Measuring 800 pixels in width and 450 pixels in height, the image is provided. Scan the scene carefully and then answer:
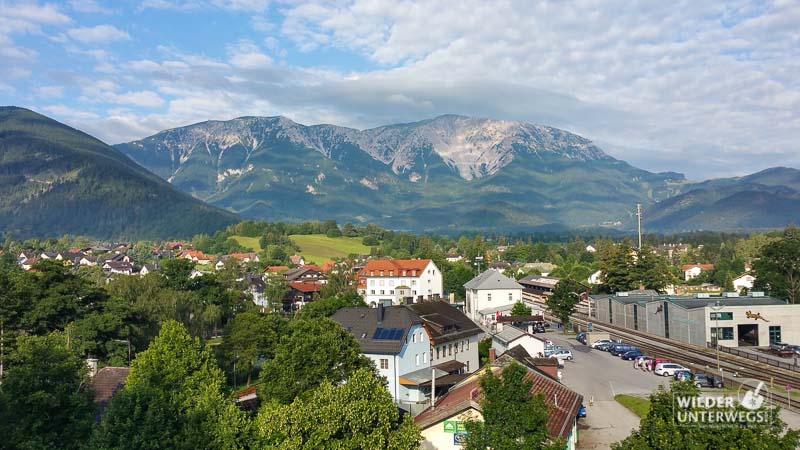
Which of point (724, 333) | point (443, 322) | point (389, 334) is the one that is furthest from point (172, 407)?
point (724, 333)

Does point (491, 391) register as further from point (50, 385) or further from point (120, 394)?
point (50, 385)

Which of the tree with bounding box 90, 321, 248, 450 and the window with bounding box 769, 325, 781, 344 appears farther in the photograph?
the window with bounding box 769, 325, 781, 344

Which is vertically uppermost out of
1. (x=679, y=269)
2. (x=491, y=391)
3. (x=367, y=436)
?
(x=491, y=391)

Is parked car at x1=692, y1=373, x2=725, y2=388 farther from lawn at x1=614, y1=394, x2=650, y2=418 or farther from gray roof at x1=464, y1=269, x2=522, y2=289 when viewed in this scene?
gray roof at x1=464, y1=269, x2=522, y2=289

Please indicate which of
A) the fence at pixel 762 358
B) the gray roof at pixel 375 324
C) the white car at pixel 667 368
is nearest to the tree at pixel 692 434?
the gray roof at pixel 375 324

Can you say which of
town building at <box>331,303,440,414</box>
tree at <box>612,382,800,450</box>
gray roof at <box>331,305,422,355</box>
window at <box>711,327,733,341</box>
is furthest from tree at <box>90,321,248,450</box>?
window at <box>711,327,733,341</box>

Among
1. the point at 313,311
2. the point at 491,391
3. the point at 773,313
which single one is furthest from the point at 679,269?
the point at 491,391

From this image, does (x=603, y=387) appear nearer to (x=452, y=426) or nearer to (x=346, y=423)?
(x=452, y=426)
